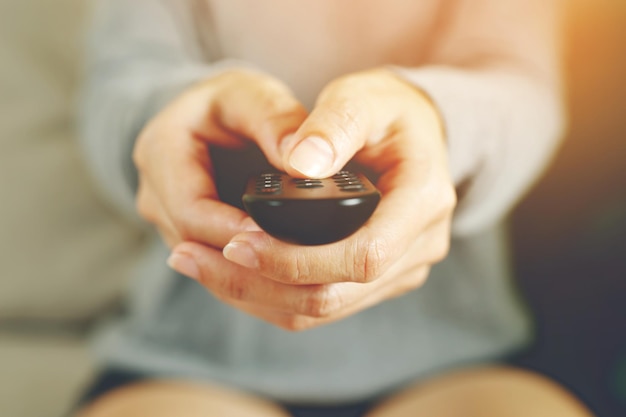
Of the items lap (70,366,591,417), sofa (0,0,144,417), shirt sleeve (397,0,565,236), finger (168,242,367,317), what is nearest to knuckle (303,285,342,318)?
finger (168,242,367,317)

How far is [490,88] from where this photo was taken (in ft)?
1.06

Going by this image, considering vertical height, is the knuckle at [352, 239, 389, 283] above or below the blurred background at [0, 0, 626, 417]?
above

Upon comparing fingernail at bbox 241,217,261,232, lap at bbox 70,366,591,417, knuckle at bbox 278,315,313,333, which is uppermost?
fingernail at bbox 241,217,261,232

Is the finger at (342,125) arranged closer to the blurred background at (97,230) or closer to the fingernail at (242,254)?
the fingernail at (242,254)

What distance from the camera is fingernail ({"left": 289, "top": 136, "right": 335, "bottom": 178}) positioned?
0.20 m

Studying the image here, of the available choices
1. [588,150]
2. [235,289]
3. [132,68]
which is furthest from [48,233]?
[588,150]

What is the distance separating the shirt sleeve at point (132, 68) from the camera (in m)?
0.32

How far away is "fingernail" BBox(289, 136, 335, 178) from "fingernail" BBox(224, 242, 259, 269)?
0.12ft

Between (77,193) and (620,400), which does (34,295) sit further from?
(620,400)

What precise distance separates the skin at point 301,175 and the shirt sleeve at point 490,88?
0.07ft

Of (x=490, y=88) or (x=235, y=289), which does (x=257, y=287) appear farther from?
(x=490, y=88)

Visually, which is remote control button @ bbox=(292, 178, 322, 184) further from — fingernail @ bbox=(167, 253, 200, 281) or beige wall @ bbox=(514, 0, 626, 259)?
beige wall @ bbox=(514, 0, 626, 259)

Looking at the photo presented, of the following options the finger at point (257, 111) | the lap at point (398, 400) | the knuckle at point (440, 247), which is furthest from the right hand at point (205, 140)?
the lap at point (398, 400)

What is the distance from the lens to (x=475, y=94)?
0.31m
